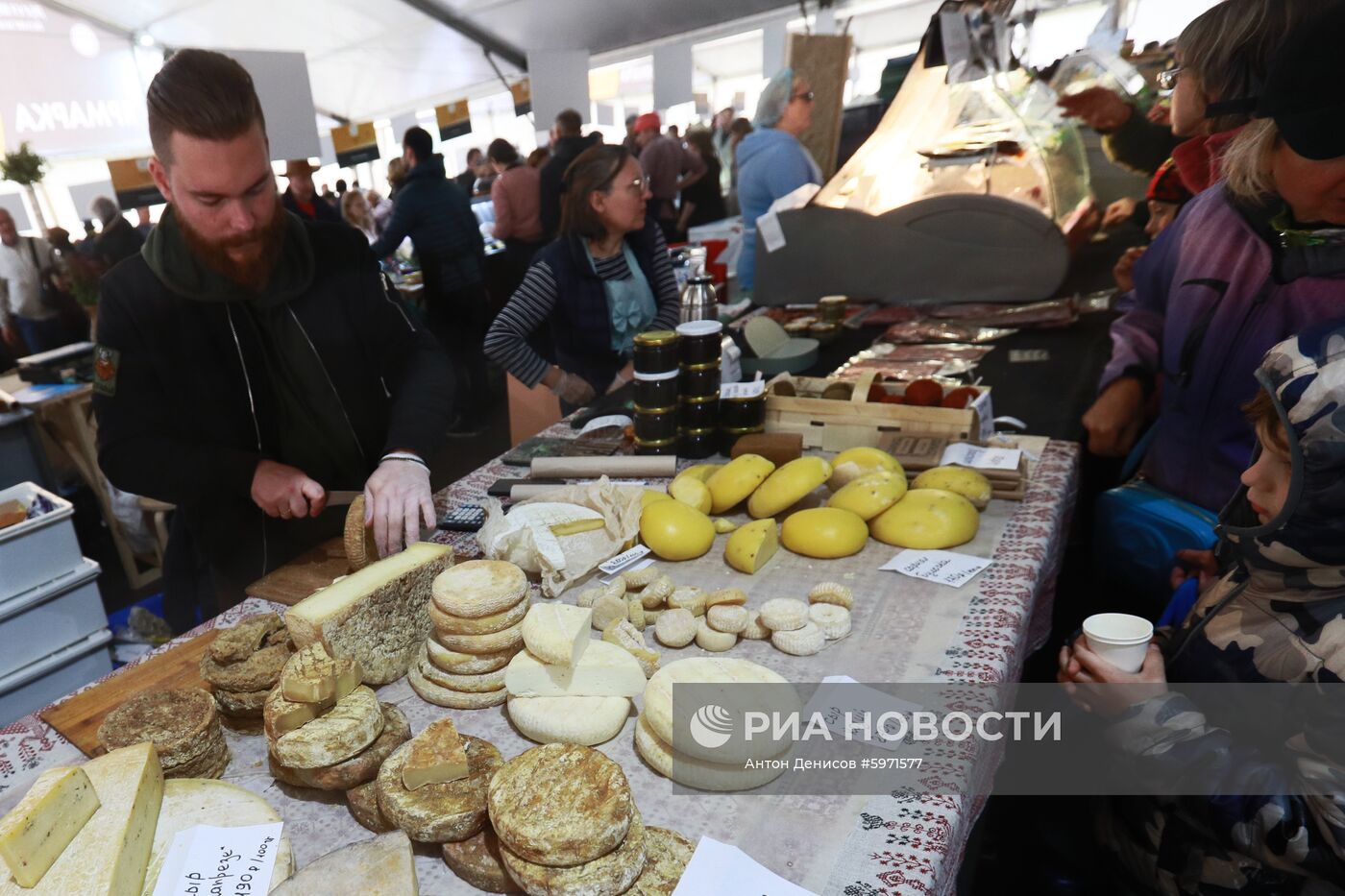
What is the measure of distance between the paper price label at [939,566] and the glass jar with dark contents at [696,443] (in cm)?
80

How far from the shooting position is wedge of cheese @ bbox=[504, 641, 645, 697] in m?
1.32

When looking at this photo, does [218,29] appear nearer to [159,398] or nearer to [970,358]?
[159,398]

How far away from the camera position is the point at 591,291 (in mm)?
3451

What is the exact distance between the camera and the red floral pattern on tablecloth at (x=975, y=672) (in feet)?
3.46

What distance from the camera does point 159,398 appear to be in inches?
80.8

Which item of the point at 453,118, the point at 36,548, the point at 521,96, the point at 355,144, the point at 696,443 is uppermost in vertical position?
the point at 521,96

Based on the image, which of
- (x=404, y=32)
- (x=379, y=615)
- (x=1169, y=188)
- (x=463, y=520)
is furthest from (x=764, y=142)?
(x=404, y=32)

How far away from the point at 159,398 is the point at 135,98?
4.29 m

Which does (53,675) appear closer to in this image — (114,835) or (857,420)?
(114,835)

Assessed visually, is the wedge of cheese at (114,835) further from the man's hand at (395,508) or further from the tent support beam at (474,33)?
the tent support beam at (474,33)

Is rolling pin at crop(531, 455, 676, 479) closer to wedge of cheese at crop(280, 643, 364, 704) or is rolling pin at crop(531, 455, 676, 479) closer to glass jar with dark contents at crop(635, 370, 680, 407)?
glass jar with dark contents at crop(635, 370, 680, 407)

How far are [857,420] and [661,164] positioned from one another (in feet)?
21.3

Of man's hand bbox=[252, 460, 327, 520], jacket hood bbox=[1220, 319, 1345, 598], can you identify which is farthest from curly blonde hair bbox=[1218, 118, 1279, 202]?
man's hand bbox=[252, 460, 327, 520]

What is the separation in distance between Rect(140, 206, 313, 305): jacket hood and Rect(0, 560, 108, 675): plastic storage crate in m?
1.28
